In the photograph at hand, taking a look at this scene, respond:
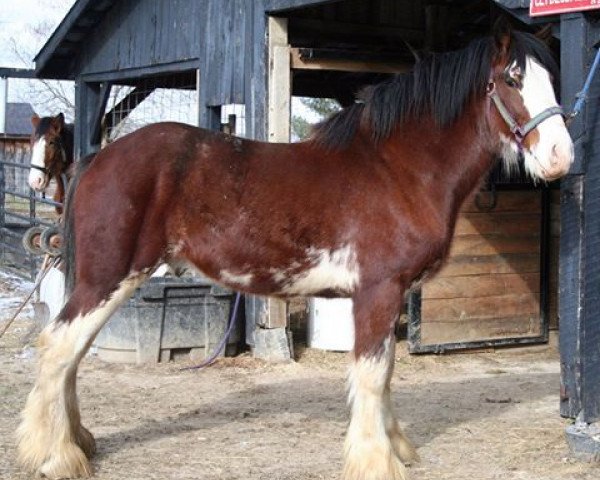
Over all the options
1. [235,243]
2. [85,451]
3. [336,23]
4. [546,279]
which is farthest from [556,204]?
[85,451]

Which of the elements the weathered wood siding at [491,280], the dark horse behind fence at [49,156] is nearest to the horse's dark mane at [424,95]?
the weathered wood siding at [491,280]

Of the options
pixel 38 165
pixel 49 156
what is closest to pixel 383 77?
pixel 49 156

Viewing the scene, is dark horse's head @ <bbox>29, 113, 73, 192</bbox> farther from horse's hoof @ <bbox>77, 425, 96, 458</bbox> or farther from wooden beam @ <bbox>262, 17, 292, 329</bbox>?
horse's hoof @ <bbox>77, 425, 96, 458</bbox>

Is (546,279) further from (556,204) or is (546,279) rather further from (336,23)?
(336,23)

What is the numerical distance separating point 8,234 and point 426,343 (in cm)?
756

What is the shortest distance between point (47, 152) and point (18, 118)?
39.5 m

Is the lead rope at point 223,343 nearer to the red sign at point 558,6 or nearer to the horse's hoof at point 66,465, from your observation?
the horse's hoof at point 66,465

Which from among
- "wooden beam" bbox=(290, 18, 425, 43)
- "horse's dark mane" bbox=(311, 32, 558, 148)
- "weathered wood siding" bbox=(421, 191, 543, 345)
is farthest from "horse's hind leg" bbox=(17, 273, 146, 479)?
"wooden beam" bbox=(290, 18, 425, 43)

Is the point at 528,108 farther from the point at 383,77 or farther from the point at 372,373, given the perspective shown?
the point at 383,77

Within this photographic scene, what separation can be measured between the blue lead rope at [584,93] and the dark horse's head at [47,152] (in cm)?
662

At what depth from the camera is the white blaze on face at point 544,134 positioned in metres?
4.28

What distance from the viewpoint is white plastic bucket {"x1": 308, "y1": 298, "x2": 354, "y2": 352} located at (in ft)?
26.6

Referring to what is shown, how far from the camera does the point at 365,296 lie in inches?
181

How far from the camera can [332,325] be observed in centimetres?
812
